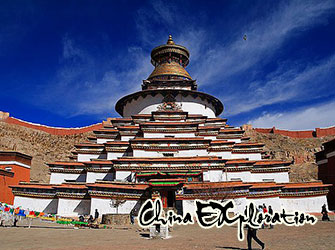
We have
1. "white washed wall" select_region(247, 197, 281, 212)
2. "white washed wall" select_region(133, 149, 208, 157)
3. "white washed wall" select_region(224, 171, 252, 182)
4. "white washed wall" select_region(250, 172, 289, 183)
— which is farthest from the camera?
"white washed wall" select_region(250, 172, 289, 183)

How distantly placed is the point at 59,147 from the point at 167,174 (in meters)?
31.7

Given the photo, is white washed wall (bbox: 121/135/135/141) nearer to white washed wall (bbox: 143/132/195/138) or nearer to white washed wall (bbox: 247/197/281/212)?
white washed wall (bbox: 143/132/195/138)

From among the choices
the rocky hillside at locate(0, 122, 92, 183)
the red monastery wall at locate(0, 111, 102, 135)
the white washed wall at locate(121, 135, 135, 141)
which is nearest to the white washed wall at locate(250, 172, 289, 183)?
the white washed wall at locate(121, 135, 135, 141)

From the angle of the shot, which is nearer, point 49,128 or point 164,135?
point 164,135

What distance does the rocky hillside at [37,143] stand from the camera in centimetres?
3922

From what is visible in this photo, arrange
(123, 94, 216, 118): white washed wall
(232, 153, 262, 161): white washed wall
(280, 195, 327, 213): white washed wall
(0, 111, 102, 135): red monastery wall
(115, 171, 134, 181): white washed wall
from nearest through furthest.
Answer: (280, 195, 327, 213): white washed wall, (115, 171, 134, 181): white washed wall, (232, 153, 262, 161): white washed wall, (123, 94, 216, 118): white washed wall, (0, 111, 102, 135): red monastery wall

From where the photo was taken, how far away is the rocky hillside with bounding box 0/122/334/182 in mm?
38688

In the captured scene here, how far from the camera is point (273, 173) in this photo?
66.5ft

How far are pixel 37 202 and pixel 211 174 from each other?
12.3 meters

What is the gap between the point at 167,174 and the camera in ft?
55.7

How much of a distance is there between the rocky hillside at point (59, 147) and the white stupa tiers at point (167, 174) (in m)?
16.5

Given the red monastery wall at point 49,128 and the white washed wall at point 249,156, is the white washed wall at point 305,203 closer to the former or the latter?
the white washed wall at point 249,156

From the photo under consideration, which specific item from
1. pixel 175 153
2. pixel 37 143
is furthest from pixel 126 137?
pixel 37 143

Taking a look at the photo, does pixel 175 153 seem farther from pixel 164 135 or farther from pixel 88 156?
pixel 88 156
